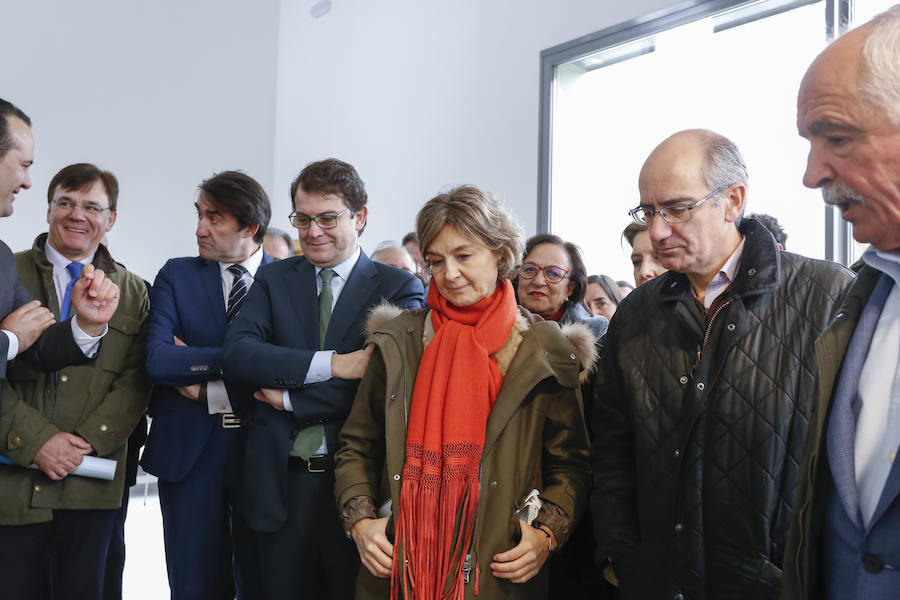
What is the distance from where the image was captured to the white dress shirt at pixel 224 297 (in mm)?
2457

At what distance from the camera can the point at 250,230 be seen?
274 centimetres

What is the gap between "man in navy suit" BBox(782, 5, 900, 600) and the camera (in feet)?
3.37

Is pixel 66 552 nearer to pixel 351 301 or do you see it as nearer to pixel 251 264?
pixel 251 264

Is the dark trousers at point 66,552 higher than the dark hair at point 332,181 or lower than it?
lower

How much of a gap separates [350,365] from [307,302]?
32 cm

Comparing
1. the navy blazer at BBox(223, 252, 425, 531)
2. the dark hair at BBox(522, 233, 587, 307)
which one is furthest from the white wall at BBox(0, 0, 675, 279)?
the navy blazer at BBox(223, 252, 425, 531)

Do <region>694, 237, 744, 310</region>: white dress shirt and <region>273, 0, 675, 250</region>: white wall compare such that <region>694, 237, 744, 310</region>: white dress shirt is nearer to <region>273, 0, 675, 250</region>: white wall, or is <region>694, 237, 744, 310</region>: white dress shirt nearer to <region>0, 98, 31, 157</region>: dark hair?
<region>0, 98, 31, 157</region>: dark hair

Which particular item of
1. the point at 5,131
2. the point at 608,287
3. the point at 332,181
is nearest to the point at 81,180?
the point at 5,131

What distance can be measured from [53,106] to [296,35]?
8.09 ft

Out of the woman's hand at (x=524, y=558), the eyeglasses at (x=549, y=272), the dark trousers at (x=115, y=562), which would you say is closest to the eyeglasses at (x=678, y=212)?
the woman's hand at (x=524, y=558)

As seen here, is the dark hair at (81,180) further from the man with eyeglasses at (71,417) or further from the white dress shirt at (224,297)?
the white dress shirt at (224,297)

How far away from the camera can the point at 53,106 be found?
19.8 ft

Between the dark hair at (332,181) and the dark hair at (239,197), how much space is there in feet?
1.26

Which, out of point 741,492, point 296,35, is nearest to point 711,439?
point 741,492
